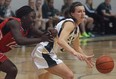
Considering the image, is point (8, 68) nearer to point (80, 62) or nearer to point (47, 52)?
point (47, 52)

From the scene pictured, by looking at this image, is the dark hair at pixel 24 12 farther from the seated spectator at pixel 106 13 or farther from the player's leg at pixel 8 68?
the seated spectator at pixel 106 13

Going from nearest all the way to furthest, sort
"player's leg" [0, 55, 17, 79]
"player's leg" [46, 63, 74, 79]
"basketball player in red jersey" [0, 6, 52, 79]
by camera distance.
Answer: "basketball player in red jersey" [0, 6, 52, 79]
"player's leg" [0, 55, 17, 79]
"player's leg" [46, 63, 74, 79]

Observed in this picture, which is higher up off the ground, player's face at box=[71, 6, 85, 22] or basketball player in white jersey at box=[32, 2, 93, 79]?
player's face at box=[71, 6, 85, 22]

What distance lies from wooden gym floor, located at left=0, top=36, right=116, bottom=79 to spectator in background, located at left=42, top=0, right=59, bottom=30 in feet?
4.38

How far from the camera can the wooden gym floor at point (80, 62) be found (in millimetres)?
8414

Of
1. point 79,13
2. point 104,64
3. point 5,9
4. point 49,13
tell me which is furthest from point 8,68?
point 49,13

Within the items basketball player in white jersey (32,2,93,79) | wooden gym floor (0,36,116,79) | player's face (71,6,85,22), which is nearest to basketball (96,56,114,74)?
basketball player in white jersey (32,2,93,79)

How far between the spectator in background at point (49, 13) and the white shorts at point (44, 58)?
9.18 metres

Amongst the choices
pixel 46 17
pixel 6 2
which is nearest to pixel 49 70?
pixel 6 2

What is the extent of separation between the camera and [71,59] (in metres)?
10.7

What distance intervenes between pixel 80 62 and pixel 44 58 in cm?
473

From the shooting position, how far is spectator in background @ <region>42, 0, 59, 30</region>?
49.0ft

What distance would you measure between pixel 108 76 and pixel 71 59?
238cm

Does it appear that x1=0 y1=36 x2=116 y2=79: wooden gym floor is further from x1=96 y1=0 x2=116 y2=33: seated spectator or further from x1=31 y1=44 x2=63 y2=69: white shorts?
x1=31 y1=44 x2=63 y2=69: white shorts
